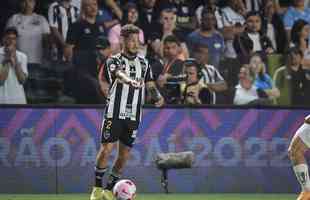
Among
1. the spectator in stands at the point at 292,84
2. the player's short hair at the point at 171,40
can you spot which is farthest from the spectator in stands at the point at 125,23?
the spectator in stands at the point at 292,84

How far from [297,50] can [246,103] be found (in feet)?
4.35

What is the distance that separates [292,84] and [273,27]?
1.72 meters

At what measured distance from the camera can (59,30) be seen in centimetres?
1476

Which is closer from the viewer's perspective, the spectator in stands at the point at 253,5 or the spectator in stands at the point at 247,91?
the spectator in stands at the point at 247,91

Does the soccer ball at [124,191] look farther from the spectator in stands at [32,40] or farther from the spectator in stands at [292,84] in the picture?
the spectator in stands at [292,84]

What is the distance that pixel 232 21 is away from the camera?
1566cm

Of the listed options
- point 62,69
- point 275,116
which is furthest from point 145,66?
point 275,116

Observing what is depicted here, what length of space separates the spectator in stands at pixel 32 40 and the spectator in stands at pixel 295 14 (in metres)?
4.38

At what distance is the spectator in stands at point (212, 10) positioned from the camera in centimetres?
1548

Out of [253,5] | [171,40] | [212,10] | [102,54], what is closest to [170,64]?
[171,40]

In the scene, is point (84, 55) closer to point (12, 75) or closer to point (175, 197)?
point (12, 75)

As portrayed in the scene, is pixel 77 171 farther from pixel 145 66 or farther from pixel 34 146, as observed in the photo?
pixel 145 66

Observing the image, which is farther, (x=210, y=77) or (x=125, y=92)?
(x=210, y=77)

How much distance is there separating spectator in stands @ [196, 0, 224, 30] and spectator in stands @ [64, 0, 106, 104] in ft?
6.20
